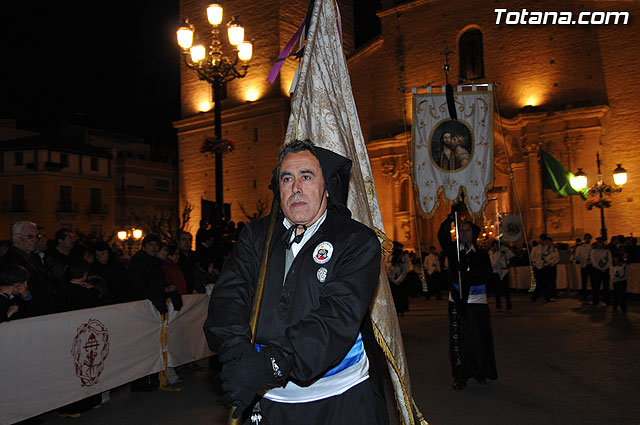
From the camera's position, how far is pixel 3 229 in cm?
4538

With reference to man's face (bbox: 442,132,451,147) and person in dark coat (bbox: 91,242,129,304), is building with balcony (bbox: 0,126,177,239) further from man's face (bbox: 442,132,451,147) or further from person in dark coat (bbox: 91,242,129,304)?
man's face (bbox: 442,132,451,147)

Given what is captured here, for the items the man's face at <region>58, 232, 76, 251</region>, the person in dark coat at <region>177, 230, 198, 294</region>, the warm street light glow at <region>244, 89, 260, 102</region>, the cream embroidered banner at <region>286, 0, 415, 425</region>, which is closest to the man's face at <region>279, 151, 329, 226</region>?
the cream embroidered banner at <region>286, 0, 415, 425</region>

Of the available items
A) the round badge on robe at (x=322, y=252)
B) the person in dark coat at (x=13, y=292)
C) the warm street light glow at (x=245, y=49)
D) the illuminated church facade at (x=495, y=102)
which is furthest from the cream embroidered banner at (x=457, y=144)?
the illuminated church facade at (x=495, y=102)

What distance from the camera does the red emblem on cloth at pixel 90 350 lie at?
6181 mm

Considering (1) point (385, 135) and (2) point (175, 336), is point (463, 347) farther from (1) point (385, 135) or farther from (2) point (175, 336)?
(1) point (385, 135)

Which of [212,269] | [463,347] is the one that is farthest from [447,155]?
[212,269]

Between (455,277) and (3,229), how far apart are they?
46.5 metres

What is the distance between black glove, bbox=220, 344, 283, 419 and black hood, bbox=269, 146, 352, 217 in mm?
963

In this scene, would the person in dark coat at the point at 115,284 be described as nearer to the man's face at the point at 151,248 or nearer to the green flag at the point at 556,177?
the man's face at the point at 151,248

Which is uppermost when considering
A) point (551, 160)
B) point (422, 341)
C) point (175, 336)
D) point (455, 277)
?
point (551, 160)

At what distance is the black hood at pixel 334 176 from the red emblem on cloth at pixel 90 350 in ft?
14.0

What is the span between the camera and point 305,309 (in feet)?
8.53

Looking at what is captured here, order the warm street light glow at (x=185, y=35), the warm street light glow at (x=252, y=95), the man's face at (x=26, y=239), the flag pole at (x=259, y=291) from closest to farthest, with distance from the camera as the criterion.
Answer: the flag pole at (x=259, y=291) < the man's face at (x=26, y=239) < the warm street light glow at (x=185, y=35) < the warm street light glow at (x=252, y=95)

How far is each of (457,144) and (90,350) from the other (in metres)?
6.28
